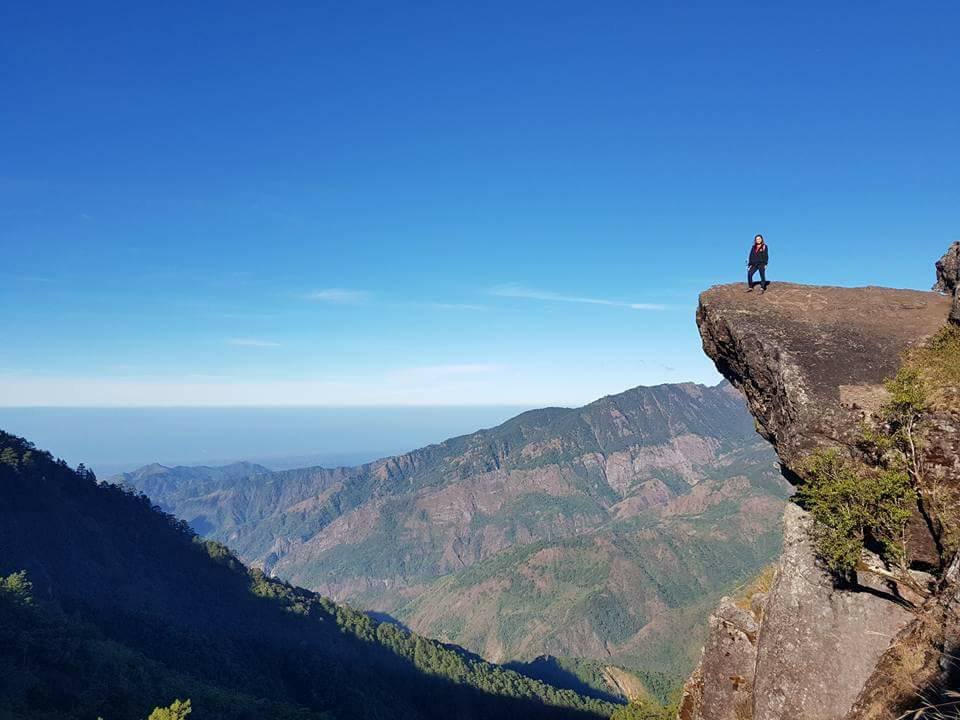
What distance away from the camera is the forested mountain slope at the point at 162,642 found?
297 ft

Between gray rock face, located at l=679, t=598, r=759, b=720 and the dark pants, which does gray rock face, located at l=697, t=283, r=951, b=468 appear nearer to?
the dark pants

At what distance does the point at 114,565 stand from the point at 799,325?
205 m

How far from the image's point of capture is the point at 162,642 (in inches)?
5187

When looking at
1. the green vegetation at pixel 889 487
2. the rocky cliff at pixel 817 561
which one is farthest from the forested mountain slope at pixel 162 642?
the green vegetation at pixel 889 487

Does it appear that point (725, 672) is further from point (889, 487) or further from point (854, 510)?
point (889, 487)

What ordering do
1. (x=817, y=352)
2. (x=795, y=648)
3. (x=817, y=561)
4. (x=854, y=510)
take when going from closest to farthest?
(x=854, y=510) < (x=795, y=648) < (x=817, y=561) < (x=817, y=352)

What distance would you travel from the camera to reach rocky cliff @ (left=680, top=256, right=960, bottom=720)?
16.6 meters

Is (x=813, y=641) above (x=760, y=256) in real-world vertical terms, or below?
below

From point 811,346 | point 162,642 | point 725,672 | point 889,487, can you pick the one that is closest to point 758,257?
point 811,346

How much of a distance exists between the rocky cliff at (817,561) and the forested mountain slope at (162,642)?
9065 centimetres

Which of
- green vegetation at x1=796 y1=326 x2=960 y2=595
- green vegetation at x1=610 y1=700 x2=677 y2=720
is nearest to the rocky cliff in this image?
green vegetation at x1=796 y1=326 x2=960 y2=595

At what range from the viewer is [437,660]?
188 meters

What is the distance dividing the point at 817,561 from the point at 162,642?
154m

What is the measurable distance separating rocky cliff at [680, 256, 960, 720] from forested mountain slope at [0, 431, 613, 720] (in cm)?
9065
